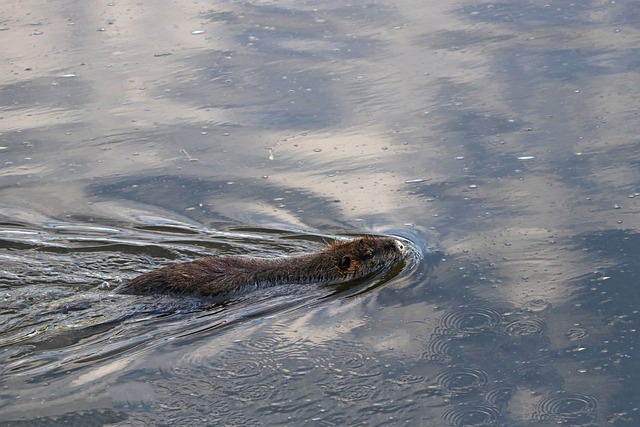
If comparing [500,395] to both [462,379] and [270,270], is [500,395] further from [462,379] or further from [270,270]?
[270,270]

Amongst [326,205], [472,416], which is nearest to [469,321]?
[472,416]

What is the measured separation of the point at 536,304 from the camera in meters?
5.87

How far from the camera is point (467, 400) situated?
5.08m

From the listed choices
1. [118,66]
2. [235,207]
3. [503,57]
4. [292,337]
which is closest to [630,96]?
[503,57]

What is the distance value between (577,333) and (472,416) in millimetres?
968

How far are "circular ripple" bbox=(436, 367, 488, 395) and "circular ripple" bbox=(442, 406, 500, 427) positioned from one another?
0.47 ft

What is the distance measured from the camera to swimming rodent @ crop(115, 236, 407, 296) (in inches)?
250

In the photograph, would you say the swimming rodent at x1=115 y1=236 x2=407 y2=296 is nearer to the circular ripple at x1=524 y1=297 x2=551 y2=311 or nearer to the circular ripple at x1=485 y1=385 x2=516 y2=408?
the circular ripple at x1=524 y1=297 x2=551 y2=311

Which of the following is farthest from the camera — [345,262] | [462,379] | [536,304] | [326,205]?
[326,205]

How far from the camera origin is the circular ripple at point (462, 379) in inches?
203

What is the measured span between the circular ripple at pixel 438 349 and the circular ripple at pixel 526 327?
36cm

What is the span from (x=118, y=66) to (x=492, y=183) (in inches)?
170

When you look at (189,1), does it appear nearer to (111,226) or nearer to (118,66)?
(118,66)

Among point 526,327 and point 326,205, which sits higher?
point 326,205
